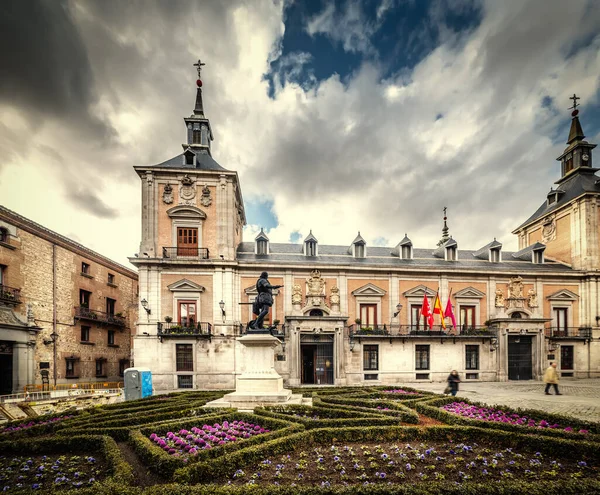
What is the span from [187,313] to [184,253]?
4.50m

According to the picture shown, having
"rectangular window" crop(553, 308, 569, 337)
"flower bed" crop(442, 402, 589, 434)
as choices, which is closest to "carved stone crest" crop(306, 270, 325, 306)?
"flower bed" crop(442, 402, 589, 434)

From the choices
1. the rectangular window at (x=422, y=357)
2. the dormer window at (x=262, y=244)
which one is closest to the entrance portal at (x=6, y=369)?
the dormer window at (x=262, y=244)

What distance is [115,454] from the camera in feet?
22.9

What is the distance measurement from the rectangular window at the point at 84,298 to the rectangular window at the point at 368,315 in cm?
2302

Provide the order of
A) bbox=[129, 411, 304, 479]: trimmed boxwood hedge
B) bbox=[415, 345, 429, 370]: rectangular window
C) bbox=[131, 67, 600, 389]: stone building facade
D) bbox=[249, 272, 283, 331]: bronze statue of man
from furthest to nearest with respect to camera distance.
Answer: bbox=[415, 345, 429, 370]: rectangular window
bbox=[131, 67, 600, 389]: stone building facade
bbox=[249, 272, 283, 331]: bronze statue of man
bbox=[129, 411, 304, 479]: trimmed boxwood hedge

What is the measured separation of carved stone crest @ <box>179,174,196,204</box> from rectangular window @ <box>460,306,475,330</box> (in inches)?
937

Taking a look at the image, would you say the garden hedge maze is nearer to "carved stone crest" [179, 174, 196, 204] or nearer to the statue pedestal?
the statue pedestal

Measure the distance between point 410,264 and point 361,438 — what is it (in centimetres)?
2099

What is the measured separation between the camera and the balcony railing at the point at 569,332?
27205 millimetres

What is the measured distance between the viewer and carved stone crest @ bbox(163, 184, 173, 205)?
988 inches

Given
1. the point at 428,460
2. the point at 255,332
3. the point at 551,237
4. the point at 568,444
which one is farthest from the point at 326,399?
the point at 551,237

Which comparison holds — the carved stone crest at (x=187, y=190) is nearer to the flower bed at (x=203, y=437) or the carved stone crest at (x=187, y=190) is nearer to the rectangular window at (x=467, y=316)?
the flower bed at (x=203, y=437)

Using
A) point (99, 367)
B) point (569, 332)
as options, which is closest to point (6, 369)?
point (99, 367)

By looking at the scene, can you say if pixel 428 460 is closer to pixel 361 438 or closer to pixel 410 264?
pixel 361 438
